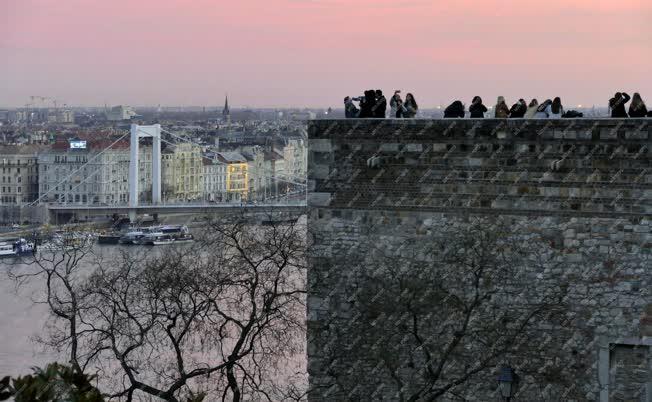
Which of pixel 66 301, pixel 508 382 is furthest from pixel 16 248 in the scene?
pixel 508 382

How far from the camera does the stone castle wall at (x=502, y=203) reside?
4.03 metres

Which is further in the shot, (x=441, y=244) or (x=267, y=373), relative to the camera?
(x=267, y=373)

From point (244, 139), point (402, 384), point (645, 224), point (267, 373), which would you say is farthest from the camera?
point (244, 139)

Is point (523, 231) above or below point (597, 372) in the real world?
above

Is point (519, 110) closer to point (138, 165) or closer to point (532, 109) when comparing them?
point (532, 109)

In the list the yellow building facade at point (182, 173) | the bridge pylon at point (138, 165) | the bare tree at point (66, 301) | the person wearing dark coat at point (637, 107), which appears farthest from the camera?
the yellow building facade at point (182, 173)

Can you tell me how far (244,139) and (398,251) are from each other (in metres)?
58.8

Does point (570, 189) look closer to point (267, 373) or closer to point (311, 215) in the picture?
point (311, 215)

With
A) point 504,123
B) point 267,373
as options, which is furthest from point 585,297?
point 267,373

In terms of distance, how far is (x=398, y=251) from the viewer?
4.31 metres

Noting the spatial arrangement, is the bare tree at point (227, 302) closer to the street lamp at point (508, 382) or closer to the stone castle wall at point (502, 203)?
the stone castle wall at point (502, 203)

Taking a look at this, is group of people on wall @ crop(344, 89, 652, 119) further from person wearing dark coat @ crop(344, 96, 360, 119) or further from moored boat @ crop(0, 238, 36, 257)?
moored boat @ crop(0, 238, 36, 257)

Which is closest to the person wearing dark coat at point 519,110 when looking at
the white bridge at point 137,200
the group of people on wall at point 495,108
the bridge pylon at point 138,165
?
the group of people on wall at point 495,108

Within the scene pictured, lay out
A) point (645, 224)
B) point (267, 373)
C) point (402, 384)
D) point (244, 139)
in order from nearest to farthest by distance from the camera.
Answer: point (645, 224) < point (402, 384) < point (267, 373) < point (244, 139)
